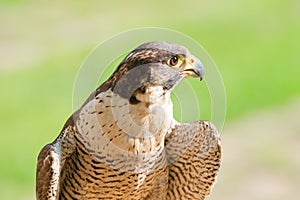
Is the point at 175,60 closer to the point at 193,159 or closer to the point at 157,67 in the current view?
the point at 157,67

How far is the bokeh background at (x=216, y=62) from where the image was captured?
11.2 meters

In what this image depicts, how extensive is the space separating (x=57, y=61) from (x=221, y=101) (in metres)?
9.18

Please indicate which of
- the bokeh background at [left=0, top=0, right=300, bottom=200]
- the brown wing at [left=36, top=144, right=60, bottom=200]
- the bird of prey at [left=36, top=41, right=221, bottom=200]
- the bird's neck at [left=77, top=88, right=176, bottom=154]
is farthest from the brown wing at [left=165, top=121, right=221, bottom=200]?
the bokeh background at [left=0, top=0, right=300, bottom=200]

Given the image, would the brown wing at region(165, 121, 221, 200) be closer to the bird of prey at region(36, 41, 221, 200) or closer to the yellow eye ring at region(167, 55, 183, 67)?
the bird of prey at region(36, 41, 221, 200)

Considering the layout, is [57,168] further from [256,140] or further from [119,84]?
[256,140]

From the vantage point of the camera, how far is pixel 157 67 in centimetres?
525

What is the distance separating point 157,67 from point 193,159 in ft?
3.49

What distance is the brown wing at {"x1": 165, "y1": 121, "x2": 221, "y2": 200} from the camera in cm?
600

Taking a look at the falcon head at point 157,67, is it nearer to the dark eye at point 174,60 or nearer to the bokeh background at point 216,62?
the dark eye at point 174,60

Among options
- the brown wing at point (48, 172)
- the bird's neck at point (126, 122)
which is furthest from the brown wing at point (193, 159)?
the brown wing at point (48, 172)

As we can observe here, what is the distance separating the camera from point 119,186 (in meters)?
5.84

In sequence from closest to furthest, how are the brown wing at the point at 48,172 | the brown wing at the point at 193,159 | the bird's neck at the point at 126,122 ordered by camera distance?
the bird's neck at the point at 126,122, the brown wing at the point at 48,172, the brown wing at the point at 193,159

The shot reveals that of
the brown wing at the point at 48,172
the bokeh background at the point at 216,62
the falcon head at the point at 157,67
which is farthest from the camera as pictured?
the bokeh background at the point at 216,62

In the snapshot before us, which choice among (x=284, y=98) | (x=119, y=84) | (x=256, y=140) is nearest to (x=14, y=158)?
(x=256, y=140)
